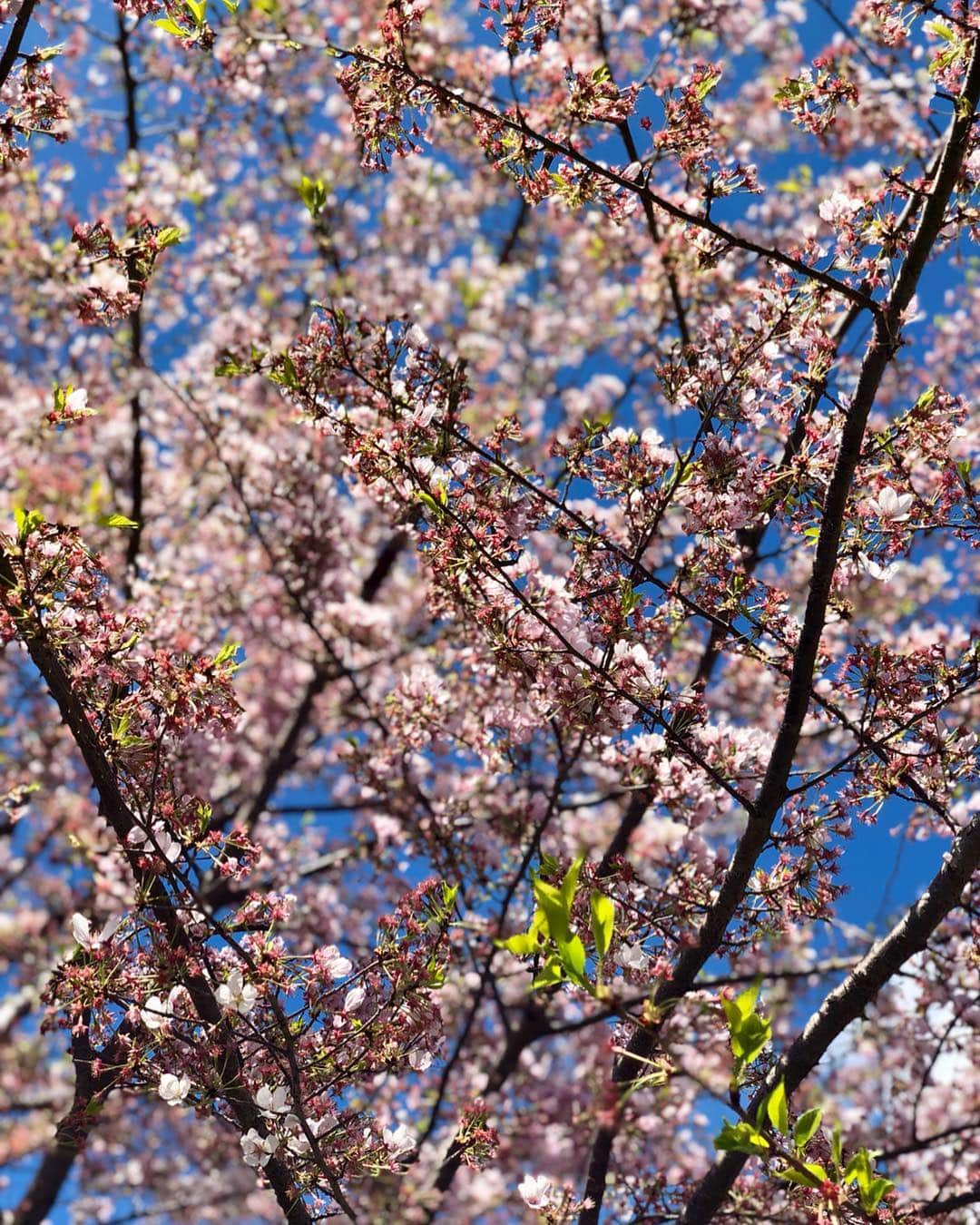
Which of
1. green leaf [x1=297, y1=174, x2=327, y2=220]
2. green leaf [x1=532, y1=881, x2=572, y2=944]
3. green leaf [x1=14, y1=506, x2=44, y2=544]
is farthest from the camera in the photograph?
green leaf [x1=297, y1=174, x2=327, y2=220]

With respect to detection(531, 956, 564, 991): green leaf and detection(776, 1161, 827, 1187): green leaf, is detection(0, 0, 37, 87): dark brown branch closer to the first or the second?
detection(531, 956, 564, 991): green leaf

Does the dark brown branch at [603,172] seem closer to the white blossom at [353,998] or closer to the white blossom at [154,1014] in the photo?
the white blossom at [353,998]

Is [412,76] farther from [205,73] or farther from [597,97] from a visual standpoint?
[205,73]

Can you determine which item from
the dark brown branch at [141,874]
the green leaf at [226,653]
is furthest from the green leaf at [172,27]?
the green leaf at [226,653]

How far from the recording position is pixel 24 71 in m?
3.10

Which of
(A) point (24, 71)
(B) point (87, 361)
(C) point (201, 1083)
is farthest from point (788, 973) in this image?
(B) point (87, 361)

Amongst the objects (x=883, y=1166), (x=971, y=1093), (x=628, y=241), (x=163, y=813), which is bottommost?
(x=163, y=813)

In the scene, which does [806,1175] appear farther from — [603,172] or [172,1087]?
[603,172]

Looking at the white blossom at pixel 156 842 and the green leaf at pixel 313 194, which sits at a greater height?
the green leaf at pixel 313 194

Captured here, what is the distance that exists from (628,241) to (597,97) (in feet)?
15.7

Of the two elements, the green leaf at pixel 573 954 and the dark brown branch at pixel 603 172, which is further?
the dark brown branch at pixel 603 172

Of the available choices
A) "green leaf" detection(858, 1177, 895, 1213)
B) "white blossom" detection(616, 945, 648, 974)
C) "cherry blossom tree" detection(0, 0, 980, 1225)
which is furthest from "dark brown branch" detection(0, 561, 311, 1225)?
"green leaf" detection(858, 1177, 895, 1213)

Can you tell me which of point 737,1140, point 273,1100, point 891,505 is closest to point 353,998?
point 273,1100

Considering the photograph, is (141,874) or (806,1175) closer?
(806,1175)
